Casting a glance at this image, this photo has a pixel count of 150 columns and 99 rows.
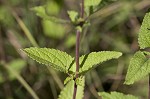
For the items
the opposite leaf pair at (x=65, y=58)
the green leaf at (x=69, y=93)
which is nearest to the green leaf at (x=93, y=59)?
the opposite leaf pair at (x=65, y=58)

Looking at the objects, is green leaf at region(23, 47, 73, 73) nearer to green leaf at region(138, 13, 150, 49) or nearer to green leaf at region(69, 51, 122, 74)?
green leaf at region(69, 51, 122, 74)

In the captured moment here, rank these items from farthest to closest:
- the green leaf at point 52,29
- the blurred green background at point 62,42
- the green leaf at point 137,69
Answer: the green leaf at point 52,29 < the blurred green background at point 62,42 < the green leaf at point 137,69

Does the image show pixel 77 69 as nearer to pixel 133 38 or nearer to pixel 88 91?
pixel 88 91

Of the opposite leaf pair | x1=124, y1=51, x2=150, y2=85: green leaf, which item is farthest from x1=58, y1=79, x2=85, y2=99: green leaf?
x1=124, y1=51, x2=150, y2=85: green leaf

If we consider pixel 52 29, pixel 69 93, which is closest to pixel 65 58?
pixel 69 93

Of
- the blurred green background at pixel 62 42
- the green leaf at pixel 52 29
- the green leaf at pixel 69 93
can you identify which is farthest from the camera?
the green leaf at pixel 52 29

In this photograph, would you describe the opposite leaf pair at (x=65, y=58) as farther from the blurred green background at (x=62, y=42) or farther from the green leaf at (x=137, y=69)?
the blurred green background at (x=62, y=42)
